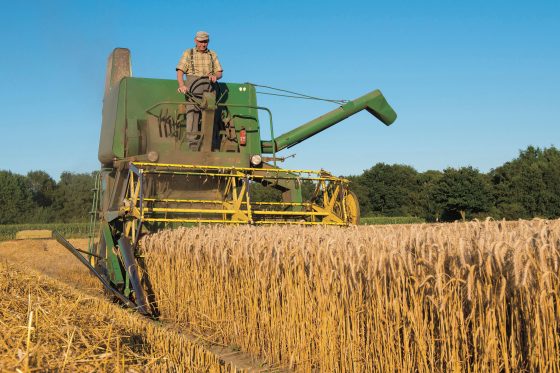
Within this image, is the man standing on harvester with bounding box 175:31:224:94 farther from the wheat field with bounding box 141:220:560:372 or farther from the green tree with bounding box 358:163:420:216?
the green tree with bounding box 358:163:420:216

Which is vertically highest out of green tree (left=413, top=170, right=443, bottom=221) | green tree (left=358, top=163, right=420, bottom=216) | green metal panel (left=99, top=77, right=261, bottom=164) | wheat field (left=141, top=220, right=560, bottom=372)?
green tree (left=358, top=163, right=420, bottom=216)

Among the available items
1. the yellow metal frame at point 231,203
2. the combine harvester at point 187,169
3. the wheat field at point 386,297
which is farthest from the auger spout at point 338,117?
the wheat field at point 386,297

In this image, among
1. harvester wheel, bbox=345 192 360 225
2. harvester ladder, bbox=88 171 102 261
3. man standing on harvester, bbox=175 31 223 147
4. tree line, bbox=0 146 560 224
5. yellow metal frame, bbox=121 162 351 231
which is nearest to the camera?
yellow metal frame, bbox=121 162 351 231

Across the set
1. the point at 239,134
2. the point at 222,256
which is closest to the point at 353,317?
the point at 222,256

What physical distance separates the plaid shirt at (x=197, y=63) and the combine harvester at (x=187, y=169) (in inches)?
7.2

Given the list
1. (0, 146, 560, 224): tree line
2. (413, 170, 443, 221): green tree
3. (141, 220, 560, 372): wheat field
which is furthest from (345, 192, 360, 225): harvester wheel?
(413, 170, 443, 221): green tree

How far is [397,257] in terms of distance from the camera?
370 cm

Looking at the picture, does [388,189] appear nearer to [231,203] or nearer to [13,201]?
[13,201]

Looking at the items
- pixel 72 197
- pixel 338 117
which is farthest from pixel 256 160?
pixel 72 197

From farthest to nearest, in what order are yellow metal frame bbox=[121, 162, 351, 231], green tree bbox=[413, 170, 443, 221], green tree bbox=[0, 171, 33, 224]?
green tree bbox=[0, 171, 33, 224] < green tree bbox=[413, 170, 443, 221] < yellow metal frame bbox=[121, 162, 351, 231]

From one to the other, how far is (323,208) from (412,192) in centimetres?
5759

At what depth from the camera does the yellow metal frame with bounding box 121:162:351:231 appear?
778cm

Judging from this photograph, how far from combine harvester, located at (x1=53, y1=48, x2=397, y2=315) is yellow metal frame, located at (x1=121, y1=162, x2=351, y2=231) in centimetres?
2

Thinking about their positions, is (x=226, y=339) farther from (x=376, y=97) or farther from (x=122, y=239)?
(x=376, y=97)
